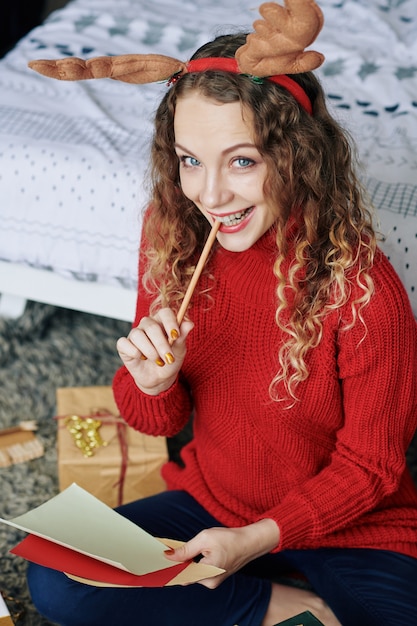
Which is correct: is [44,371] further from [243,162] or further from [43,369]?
[243,162]

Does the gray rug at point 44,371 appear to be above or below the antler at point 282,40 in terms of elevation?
below

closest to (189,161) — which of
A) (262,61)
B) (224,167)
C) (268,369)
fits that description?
(224,167)

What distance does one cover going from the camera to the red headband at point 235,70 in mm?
967

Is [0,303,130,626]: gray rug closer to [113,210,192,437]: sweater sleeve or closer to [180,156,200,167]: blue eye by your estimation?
[113,210,192,437]: sweater sleeve

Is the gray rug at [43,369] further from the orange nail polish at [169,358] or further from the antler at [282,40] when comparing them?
the antler at [282,40]

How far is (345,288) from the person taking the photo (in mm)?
1060

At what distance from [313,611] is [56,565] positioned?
398mm

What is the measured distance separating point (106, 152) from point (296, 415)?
75 cm

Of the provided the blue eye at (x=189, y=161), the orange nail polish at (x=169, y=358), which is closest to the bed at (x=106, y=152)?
the blue eye at (x=189, y=161)

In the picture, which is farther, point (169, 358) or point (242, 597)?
point (242, 597)

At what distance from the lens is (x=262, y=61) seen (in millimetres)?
920

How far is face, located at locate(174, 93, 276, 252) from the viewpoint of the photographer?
0.97 metres

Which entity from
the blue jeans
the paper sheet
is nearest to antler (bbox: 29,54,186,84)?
the paper sheet

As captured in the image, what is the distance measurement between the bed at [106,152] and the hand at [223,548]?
56cm
